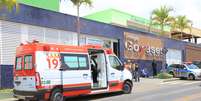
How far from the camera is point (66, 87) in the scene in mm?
18172

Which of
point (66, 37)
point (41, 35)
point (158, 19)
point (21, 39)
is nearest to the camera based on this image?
point (21, 39)

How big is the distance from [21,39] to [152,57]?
19886 millimetres

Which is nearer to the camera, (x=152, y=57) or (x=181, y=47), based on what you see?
(x=152, y=57)

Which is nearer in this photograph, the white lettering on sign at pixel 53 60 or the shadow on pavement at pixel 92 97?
the white lettering on sign at pixel 53 60

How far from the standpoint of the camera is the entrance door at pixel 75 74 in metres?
18.2

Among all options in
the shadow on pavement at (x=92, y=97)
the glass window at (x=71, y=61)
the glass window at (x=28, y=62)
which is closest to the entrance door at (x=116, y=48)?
the shadow on pavement at (x=92, y=97)

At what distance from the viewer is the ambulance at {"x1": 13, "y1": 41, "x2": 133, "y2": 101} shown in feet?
56.4

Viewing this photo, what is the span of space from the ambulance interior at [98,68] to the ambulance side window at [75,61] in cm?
104

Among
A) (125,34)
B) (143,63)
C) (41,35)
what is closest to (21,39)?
(41,35)

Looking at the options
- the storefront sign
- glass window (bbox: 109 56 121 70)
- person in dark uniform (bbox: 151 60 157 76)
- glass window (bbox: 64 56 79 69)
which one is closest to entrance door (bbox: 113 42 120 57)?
the storefront sign

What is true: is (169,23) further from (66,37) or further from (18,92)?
(18,92)

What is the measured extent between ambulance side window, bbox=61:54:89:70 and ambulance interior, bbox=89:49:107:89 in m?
1.04

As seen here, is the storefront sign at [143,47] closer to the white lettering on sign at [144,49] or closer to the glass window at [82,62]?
the white lettering on sign at [144,49]

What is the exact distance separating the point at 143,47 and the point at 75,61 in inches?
870
